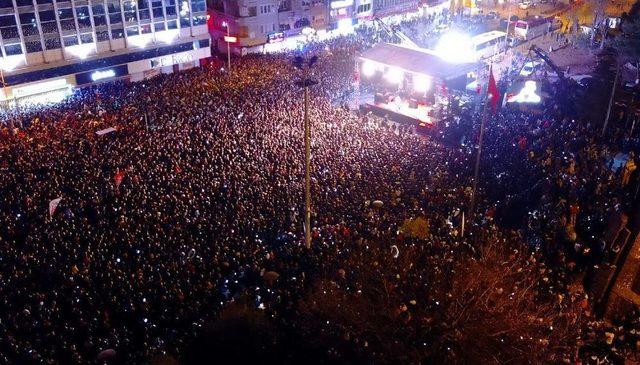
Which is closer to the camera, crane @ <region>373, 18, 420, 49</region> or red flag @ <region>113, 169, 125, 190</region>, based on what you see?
red flag @ <region>113, 169, 125, 190</region>


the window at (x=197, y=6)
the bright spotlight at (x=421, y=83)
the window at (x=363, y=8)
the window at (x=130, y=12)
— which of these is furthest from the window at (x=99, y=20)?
the window at (x=363, y=8)

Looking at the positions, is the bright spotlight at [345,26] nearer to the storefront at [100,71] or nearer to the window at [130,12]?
the storefront at [100,71]

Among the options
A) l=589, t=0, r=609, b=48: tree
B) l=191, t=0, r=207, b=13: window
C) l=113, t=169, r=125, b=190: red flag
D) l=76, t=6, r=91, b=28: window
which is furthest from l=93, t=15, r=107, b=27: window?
l=589, t=0, r=609, b=48: tree

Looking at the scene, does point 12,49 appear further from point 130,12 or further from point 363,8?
point 363,8

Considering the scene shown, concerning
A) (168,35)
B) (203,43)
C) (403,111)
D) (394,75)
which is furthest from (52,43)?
(403,111)

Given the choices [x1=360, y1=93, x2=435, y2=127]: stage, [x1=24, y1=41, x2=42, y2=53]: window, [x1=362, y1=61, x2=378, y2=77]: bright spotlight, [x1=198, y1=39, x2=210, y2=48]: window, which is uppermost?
[x1=24, y1=41, x2=42, y2=53]: window

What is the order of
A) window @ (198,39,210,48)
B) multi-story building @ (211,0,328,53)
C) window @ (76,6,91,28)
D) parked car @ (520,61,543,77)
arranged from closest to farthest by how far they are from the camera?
window @ (76,6,91,28) → parked car @ (520,61,543,77) → window @ (198,39,210,48) → multi-story building @ (211,0,328,53)

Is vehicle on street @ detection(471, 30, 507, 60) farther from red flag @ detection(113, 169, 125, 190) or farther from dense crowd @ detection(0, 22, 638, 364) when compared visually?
red flag @ detection(113, 169, 125, 190)
